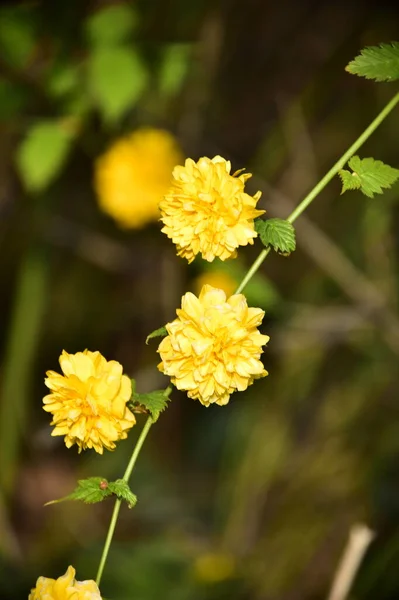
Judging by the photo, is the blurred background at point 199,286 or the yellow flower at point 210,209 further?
the blurred background at point 199,286

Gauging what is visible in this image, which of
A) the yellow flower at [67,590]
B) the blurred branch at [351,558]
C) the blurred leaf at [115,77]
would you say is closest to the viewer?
the yellow flower at [67,590]

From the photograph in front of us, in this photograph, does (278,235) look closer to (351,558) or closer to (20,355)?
(351,558)

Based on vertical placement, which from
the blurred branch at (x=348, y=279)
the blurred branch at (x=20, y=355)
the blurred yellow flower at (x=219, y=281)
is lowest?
the blurred branch at (x=20, y=355)

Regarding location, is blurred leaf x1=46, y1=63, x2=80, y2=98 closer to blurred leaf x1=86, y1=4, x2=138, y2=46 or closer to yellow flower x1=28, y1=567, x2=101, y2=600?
blurred leaf x1=86, y1=4, x2=138, y2=46

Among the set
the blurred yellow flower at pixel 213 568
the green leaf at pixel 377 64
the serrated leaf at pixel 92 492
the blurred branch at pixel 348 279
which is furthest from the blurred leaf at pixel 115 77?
the blurred yellow flower at pixel 213 568

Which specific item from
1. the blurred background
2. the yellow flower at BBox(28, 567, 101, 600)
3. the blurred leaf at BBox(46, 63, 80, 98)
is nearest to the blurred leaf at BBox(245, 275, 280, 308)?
the blurred background

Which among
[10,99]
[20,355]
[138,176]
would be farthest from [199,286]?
[10,99]

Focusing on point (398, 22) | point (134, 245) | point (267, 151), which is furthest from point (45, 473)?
point (398, 22)

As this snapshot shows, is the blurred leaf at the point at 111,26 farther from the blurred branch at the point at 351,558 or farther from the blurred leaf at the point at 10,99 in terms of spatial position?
the blurred branch at the point at 351,558
